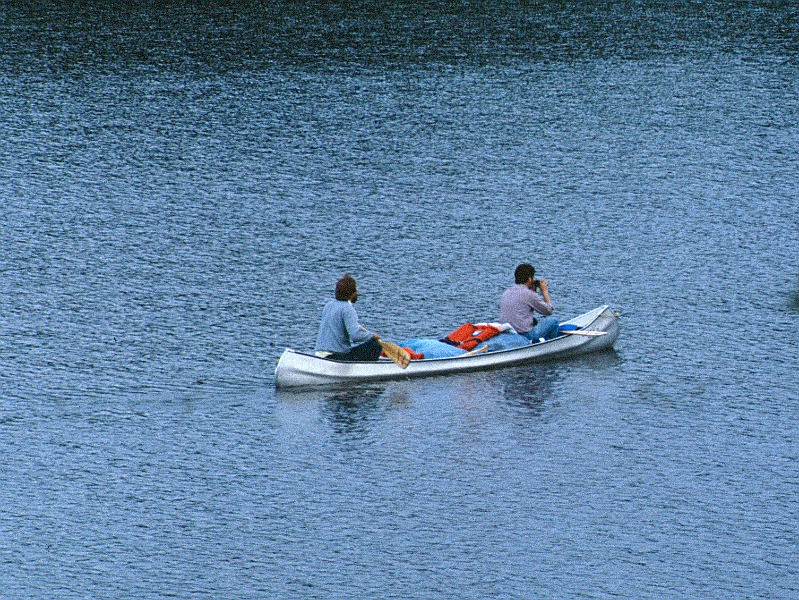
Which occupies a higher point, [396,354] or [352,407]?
[396,354]

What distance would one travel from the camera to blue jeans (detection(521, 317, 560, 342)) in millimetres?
28859

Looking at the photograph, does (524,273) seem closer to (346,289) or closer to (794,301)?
(346,289)

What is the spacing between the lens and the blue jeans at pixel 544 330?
2886 centimetres

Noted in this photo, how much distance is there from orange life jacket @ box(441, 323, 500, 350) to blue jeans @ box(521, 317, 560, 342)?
2.17 ft

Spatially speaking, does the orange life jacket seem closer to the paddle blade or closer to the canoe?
the canoe

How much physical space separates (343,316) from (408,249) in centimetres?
953

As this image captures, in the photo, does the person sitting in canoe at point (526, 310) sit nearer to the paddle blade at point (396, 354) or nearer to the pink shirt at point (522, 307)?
the pink shirt at point (522, 307)

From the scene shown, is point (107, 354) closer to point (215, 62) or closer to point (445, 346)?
point (445, 346)

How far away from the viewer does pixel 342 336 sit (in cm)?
2755

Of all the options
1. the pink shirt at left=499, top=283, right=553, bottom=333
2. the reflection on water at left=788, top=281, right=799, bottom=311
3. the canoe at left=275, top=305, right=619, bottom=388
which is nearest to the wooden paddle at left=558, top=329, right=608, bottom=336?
the canoe at left=275, top=305, right=619, bottom=388

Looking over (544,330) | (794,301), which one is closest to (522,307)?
(544,330)

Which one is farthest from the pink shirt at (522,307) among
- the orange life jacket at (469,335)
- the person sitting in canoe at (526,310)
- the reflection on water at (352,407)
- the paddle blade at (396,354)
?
the reflection on water at (352,407)

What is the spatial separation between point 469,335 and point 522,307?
112 centimetres

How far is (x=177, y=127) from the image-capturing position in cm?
4856
